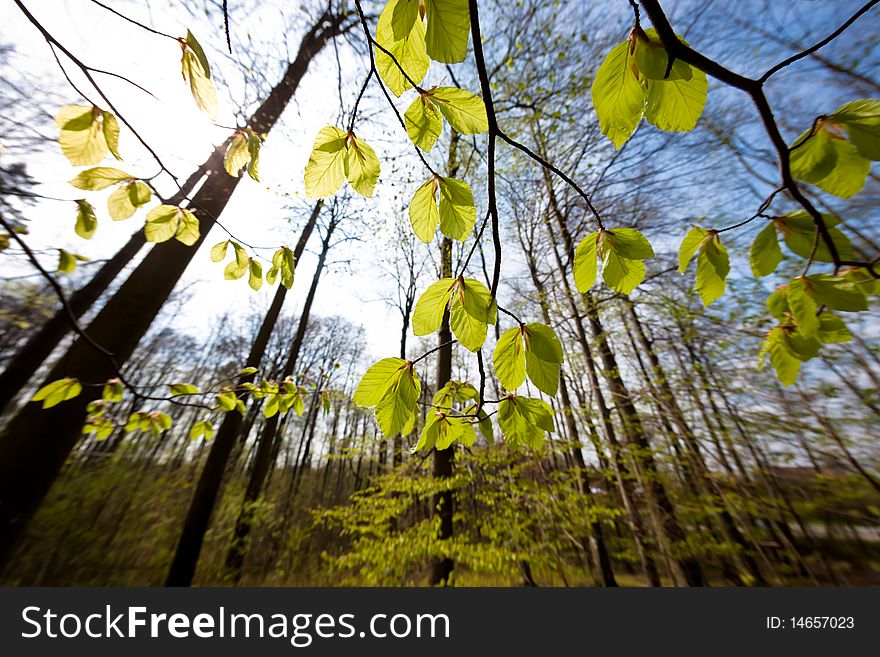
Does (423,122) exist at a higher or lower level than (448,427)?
higher

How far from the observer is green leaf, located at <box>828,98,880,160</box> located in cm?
48

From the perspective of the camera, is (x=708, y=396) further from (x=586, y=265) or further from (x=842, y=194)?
(x=586, y=265)

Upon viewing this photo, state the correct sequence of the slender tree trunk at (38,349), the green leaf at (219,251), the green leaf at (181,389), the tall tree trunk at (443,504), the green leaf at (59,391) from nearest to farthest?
the green leaf at (219,251)
the green leaf at (59,391)
the green leaf at (181,389)
the slender tree trunk at (38,349)
the tall tree trunk at (443,504)

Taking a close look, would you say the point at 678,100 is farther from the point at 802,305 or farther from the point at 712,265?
the point at 802,305

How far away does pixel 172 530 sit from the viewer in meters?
6.14

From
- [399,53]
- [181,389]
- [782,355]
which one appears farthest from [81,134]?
[782,355]

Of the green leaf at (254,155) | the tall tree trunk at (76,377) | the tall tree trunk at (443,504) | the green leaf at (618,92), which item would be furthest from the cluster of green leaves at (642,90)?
the tall tree trunk at (443,504)

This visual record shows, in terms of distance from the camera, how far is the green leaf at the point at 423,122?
0.50 metres

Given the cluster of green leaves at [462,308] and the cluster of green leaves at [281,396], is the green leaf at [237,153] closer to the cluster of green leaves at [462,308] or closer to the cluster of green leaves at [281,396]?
the cluster of green leaves at [462,308]

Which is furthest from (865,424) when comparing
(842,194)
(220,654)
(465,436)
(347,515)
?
(220,654)

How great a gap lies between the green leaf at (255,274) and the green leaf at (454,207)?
0.96 meters

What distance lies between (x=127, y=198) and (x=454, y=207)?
1005 millimetres

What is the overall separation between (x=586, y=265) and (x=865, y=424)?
5.52m

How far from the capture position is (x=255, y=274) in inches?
46.9
